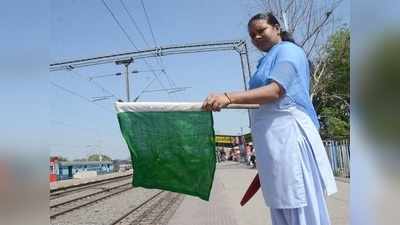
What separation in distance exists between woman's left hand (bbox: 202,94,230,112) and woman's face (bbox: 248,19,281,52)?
0.28 m

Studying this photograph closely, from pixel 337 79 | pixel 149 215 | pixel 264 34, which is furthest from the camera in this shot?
pixel 149 215

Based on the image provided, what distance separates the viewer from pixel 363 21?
1.21 metres

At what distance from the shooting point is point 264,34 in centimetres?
174

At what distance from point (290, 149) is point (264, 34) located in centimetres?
40

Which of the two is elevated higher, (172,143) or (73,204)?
(172,143)

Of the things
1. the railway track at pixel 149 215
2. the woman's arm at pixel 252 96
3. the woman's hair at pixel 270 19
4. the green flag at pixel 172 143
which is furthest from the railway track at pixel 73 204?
the woman's arm at pixel 252 96

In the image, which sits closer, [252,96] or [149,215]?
[252,96]

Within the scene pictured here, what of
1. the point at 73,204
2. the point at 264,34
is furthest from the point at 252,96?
the point at 73,204

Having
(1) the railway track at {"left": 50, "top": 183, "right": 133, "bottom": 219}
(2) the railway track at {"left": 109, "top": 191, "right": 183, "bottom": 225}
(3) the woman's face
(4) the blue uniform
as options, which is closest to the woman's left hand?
(4) the blue uniform

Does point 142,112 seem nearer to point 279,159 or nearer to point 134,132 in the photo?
point 134,132

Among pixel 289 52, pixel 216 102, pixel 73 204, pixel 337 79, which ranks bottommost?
pixel 73 204

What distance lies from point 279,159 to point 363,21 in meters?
0.57

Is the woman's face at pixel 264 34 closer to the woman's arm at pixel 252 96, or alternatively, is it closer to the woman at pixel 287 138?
the woman at pixel 287 138

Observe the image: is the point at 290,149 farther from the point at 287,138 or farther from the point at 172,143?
the point at 172,143
